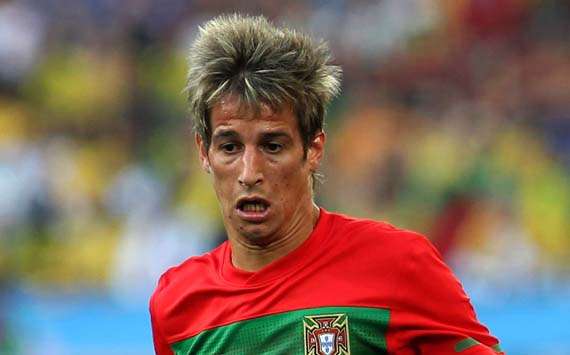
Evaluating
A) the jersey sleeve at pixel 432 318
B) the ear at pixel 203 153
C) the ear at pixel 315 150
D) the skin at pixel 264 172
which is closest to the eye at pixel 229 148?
the skin at pixel 264 172

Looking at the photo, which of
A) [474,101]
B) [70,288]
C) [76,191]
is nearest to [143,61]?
[76,191]

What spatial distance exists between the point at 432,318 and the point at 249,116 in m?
0.78

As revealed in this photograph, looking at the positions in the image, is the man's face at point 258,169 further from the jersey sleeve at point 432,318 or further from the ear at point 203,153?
the jersey sleeve at point 432,318

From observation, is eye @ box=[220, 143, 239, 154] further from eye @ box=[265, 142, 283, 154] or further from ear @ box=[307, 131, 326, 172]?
ear @ box=[307, 131, 326, 172]

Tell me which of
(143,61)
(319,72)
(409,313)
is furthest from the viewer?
(143,61)

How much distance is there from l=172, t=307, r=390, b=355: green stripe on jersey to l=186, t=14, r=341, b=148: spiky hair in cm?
54

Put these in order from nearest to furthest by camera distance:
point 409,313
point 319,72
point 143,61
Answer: point 409,313, point 319,72, point 143,61

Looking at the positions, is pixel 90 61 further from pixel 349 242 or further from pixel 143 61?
pixel 349 242

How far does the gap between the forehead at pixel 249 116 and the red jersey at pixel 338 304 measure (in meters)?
0.38

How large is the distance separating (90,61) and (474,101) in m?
3.20

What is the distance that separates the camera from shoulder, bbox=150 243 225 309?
3.88m

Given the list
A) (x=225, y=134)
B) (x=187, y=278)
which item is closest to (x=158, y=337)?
(x=187, y=278)

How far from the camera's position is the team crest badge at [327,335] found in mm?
3475

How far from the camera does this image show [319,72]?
368 centimetres
